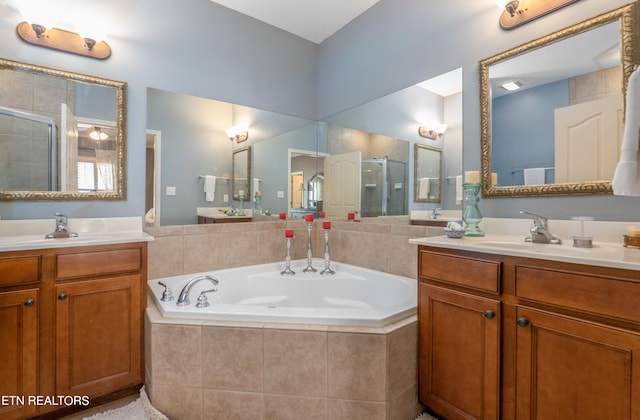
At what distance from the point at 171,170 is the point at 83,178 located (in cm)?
54

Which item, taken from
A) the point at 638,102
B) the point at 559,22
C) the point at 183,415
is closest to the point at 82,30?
the point at 183,415

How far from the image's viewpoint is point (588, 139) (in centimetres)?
144

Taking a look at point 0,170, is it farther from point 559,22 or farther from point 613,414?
point 559,22

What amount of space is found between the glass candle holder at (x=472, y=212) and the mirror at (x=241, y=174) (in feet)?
5.74

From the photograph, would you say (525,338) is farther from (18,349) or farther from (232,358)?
(18,349)

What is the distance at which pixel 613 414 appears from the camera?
990mm

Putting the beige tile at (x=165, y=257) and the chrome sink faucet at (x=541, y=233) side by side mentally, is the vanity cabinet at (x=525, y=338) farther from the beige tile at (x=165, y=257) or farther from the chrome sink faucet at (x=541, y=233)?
the beige tile at (x=165, y=257)

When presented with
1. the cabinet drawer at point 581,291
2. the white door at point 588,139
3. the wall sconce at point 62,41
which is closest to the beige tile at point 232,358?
the cabinet drawer at point 581,291

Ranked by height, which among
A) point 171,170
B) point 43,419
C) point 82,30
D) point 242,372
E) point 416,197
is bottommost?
point 43,419

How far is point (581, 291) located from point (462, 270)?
430 mm

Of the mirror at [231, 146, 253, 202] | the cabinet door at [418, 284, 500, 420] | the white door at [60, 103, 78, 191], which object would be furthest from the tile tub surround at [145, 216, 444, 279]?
the cabinet door at [418, 284, 500, 420]

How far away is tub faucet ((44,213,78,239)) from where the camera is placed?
5.70 ft

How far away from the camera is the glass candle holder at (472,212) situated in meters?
1.70

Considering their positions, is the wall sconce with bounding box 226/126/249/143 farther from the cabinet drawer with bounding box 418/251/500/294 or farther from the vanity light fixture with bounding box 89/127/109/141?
the cabinet drawer with bounding box 418/251/500/294
